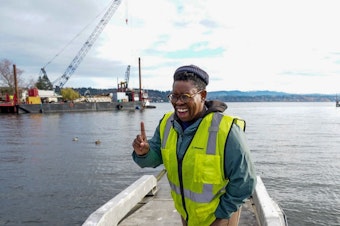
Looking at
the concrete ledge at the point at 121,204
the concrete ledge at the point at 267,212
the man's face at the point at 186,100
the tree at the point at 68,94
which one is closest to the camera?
the man's face at the point at 186,100

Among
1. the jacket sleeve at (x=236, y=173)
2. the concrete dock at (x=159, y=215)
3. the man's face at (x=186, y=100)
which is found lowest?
the concrete dock at (x=159, y=215)

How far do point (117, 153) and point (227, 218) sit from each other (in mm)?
18844

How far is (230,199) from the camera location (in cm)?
259

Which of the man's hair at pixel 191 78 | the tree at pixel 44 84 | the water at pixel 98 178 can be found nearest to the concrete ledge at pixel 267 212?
the man's hair at pixel 191 78

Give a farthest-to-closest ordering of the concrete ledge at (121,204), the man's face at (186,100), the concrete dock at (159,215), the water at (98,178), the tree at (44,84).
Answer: the tree at (44,84)
the water at (98,178)
the concrete dock at (159,215)
the concrete ledge at (121,204)
the man's face at (186,100)

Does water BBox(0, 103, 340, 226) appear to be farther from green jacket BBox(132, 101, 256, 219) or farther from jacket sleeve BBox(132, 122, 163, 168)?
green jacket BBox(132, 101, 256, 219)

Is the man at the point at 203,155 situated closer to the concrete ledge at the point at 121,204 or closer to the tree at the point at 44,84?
the concrete ledge at the point at 121,204

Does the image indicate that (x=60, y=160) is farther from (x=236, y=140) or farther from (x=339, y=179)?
(x=236, y=140)

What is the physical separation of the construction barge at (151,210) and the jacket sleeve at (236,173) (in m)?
2.11

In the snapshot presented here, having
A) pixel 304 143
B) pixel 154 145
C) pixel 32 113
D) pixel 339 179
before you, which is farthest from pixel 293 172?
pixel 32 113

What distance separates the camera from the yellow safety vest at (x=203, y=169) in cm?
256

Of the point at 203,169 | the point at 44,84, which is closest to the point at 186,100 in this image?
the point at 203,169

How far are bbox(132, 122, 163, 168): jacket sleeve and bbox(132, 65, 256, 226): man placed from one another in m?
0.11

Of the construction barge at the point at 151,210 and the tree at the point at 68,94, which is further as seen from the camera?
the tree at the point at 68,94
